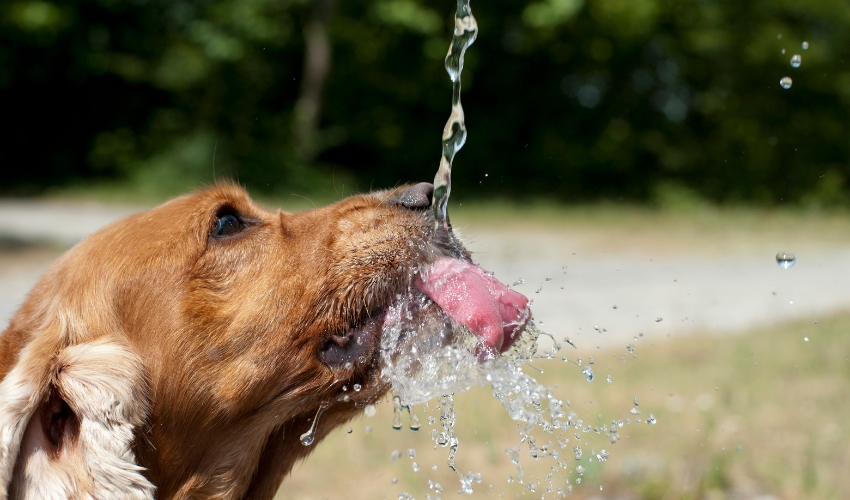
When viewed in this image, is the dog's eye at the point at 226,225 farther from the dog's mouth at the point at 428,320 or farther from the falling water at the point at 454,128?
the falling water at the point at 454,128

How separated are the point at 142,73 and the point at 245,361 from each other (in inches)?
892

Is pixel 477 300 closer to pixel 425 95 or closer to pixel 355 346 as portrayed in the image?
pixel 355 346

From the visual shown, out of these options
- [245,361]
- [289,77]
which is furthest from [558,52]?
[245,361]

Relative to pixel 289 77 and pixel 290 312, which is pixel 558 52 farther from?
pixel 290 312

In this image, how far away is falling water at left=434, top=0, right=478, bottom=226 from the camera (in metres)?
3.21

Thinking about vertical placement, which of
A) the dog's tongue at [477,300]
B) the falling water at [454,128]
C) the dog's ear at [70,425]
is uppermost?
the falling water at [454,128]

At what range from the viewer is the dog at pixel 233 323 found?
2.83m

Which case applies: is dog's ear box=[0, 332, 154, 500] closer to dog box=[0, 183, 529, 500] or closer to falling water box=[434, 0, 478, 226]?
dog box=[0, 183, 529, 500]

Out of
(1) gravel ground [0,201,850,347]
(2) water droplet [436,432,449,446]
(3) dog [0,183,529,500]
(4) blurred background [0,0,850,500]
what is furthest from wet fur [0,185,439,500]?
(4) blurred background [0,0,850,500]

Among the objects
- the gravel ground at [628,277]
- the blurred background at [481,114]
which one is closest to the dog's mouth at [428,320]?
the gravel ground at [628,277]

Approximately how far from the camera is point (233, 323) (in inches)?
115

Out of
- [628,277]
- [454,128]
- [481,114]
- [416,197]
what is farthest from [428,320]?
[481,114]

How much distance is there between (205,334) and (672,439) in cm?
293

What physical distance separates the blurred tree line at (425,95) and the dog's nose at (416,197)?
16989 millimetres
